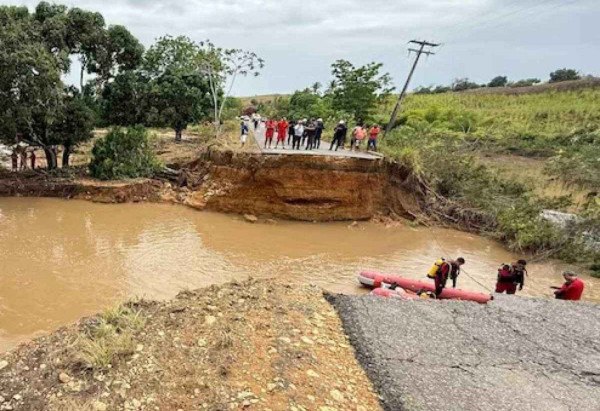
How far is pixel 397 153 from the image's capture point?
70.0 feet

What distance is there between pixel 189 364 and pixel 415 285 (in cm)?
766

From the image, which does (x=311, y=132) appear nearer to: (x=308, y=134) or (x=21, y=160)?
(x=308, y=134)

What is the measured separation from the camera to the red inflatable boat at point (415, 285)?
458 inches

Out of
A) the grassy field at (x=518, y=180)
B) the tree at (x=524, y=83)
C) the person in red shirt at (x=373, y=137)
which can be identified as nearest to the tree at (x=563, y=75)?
the tree at (x=524, y=83)

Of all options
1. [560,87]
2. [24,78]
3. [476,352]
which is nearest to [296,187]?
[24,78]

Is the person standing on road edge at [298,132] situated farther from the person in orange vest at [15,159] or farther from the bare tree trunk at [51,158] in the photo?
the person in orange vest at [15,159]

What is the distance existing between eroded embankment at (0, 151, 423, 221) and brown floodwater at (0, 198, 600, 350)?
2.29ft

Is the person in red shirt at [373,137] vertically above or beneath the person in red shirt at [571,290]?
above

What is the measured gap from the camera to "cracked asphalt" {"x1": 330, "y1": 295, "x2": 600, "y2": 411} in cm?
648

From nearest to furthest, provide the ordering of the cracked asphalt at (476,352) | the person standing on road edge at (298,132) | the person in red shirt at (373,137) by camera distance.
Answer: the cracked asphalt at (476,352), the person standing on road edge at (298,132), the person in red shirt at (373,137)

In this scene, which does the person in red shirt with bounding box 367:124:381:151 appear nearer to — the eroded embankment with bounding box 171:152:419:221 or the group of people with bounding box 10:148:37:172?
the eroded embankment with bounding box 171:152:419:221

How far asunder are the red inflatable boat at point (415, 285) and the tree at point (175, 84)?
16339mm

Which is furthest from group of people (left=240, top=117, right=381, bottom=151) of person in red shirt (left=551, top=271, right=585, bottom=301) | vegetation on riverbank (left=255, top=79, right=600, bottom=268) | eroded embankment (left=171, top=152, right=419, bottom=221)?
person in red shirt (left=551, top=271, right=585, bottom=301)

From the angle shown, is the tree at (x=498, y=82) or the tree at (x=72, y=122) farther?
the tree at (x=498, y=82)
